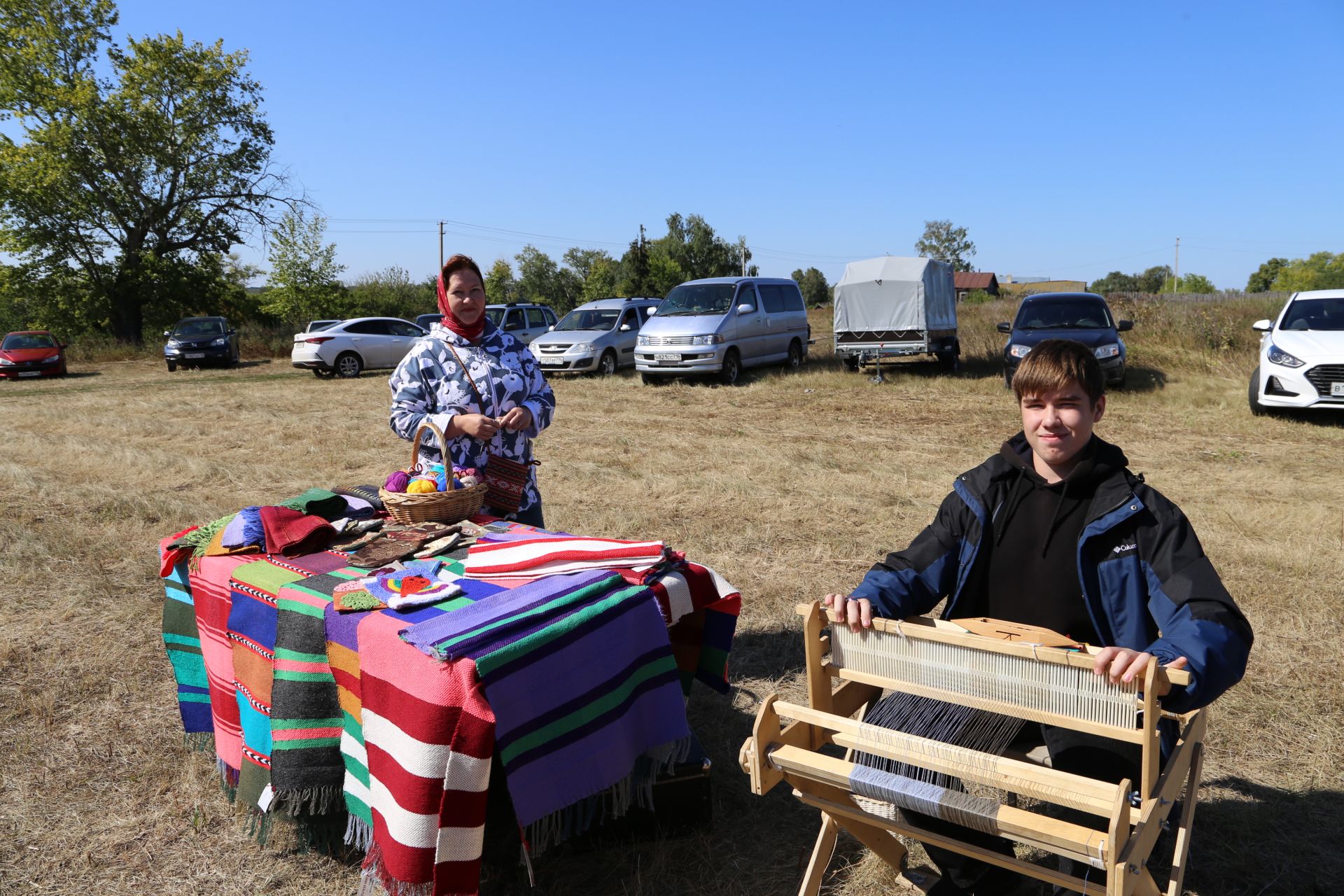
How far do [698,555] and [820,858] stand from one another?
11.0 feet

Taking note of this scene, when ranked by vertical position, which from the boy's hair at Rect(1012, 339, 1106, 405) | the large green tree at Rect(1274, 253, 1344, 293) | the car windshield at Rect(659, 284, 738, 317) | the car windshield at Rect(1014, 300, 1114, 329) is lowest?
the boy's hair at Rect(1012, 339, 1106, 405)

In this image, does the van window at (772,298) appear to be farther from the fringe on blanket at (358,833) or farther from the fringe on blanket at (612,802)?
the fringe on blanket at (358,833)

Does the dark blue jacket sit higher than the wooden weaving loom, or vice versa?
the dark blue jacket

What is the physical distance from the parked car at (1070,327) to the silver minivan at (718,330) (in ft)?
13.9

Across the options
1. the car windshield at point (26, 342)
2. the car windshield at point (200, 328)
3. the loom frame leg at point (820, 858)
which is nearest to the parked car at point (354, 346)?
the car windshield at point (200, 328)

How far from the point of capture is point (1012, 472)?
2.29 metres

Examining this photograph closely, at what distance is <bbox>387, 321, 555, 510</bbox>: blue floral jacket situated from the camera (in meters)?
3.46

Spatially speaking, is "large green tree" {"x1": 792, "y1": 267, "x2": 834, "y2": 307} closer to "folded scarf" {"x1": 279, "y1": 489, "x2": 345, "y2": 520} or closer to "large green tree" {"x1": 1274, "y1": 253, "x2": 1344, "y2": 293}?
"large green tree" {"x1": 1274, "y1": 253, "x2": 1344, "y2": 293}

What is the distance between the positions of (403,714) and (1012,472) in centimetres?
166

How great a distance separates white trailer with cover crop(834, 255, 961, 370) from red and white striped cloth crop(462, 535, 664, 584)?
545 inches

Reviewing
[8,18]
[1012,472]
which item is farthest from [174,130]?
[1012,472]

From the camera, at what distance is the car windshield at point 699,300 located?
15641 millimetres

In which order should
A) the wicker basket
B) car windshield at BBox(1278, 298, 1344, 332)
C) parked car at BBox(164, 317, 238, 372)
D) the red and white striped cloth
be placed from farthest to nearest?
parked car at BBox(164, 317, 238, 372)
car windshield at BBox(1278, 298, 1344, 332)
the wicker basket
the red and white striped cloth

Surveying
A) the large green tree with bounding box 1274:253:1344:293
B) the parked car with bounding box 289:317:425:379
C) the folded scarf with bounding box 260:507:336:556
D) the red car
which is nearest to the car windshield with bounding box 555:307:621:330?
the parked car with bounding box 289:317:425:379
